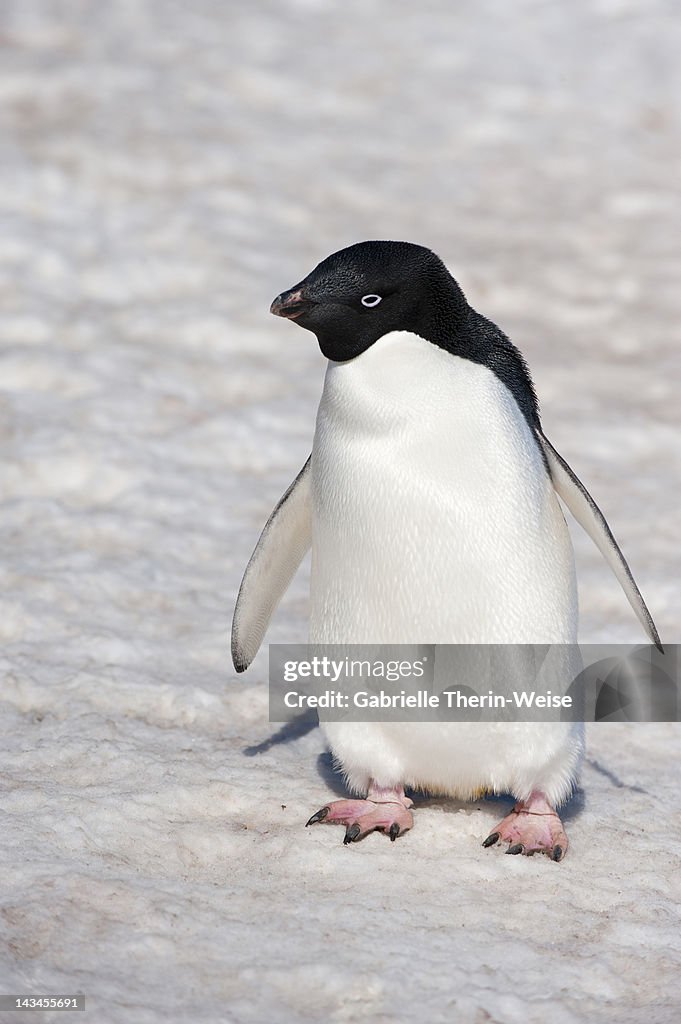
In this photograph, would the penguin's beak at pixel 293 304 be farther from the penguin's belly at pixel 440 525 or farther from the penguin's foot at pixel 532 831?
the penguin's foot at pixel 532 831

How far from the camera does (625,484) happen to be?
5184 millimetres

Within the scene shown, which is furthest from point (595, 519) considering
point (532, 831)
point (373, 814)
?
point (373, 814)

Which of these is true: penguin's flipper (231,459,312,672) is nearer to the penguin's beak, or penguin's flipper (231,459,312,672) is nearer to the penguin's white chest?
the penguin's white chest

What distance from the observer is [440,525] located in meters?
2.78

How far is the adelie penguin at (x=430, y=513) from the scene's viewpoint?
2.77 meters

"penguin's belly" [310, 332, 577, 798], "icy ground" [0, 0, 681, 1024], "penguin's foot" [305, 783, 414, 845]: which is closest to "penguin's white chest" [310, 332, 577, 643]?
"penguin's belly" [310, 332, 577, 798]

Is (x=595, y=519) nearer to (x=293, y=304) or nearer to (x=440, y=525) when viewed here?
(x=440, y=525)

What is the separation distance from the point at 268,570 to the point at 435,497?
720mm

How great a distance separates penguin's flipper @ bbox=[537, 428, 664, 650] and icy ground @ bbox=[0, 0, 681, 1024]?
53cm

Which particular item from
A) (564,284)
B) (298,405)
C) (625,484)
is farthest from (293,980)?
(564,284)

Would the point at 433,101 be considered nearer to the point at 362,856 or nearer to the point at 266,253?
the point at 266,253

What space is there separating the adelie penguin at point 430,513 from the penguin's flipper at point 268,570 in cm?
29

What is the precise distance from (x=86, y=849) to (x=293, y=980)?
0.65m

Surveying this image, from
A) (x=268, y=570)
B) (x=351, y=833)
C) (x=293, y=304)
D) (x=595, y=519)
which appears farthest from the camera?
(x=268, y=570)
